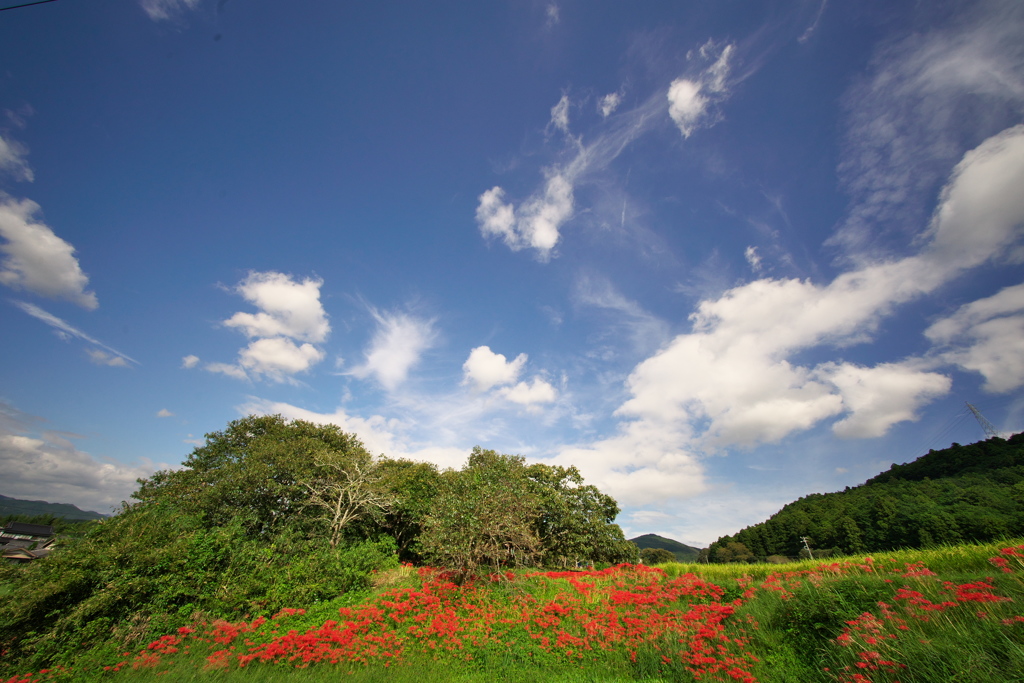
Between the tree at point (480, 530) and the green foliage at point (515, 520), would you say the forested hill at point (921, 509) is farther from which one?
the tree at point (480, 530)

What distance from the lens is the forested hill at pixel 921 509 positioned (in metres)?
30.0

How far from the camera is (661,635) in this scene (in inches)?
304

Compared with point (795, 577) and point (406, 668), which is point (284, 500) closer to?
point (406, 668)

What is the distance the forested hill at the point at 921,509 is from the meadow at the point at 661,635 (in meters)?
16.6

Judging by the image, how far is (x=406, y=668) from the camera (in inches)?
268

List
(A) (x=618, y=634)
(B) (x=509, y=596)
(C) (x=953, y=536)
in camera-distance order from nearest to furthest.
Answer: (A) (x=618, y=634)
(B) (x=509, y=596)
(C) (x=953, y=536)

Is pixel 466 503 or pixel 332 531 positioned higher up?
pixel 466 503

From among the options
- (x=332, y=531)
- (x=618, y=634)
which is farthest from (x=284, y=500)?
(x=618, y=634)

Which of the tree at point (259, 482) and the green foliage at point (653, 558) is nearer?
the tree at point (259, 482)

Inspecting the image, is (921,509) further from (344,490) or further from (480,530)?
(344,490)

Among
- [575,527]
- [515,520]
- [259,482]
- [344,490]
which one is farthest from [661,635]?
[259,482]

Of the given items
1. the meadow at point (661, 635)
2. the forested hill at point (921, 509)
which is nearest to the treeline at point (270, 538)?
the meadow at point (661, 635)

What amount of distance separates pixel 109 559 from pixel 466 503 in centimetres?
903

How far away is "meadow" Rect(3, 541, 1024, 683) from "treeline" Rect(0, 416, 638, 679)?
783 mm
